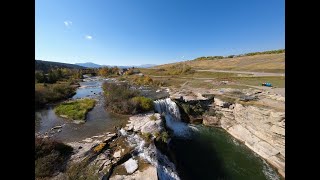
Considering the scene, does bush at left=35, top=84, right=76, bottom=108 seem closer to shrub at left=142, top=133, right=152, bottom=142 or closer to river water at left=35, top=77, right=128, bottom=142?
river water at left=35, top=77, right=128, bottom=142

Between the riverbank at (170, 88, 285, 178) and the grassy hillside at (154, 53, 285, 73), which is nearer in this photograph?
the riverbank at (170, 88, 285, 178)

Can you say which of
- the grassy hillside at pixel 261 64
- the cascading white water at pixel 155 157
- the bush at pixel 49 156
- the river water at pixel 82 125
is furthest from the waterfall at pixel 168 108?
the grassy hillside at pixel 261 64

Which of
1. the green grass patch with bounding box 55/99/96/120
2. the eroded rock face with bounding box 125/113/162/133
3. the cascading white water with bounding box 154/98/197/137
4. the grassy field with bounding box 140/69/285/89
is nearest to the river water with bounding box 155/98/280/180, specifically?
the cascading white water with bounding box 154/98/197/137

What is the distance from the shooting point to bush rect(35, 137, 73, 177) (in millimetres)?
9945

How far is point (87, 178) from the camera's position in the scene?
9.41 m

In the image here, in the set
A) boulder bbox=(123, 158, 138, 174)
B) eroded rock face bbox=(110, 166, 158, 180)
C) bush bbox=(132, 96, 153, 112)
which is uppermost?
bush bbox=(132, 96, 153, 112)

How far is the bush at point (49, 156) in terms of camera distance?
9945 millimetres

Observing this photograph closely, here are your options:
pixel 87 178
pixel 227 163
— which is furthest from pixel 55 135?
pixel 227 163

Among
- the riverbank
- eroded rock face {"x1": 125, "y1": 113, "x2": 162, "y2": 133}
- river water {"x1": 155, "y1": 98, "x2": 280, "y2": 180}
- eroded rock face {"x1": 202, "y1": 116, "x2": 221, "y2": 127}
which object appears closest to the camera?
river water {"x1": 155, "y1": 98, "x2": 280, "y2": 180}

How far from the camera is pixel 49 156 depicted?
1079cm

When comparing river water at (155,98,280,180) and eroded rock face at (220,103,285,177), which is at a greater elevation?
eroded rock face at (220,103,285,177)

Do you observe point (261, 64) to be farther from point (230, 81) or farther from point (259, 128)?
point (259, 128)

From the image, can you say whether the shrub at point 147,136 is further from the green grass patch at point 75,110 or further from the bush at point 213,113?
the bush at point 213,113
